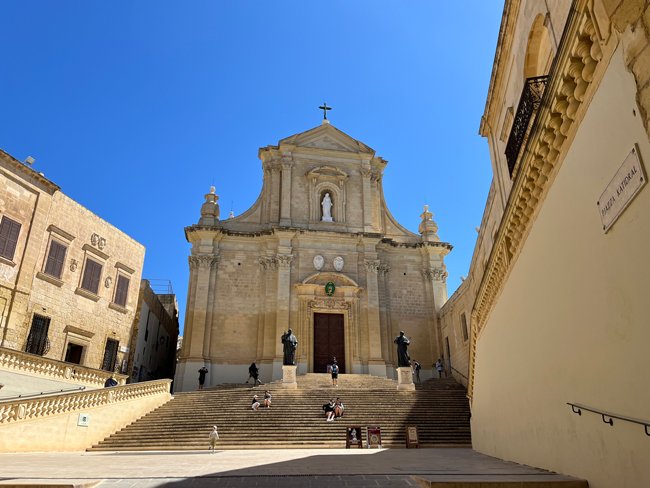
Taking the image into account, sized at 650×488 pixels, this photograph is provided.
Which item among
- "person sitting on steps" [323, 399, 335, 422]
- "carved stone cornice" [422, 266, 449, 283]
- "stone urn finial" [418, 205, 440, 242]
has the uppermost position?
"stone urn finial" [418, 205, 440, 242]

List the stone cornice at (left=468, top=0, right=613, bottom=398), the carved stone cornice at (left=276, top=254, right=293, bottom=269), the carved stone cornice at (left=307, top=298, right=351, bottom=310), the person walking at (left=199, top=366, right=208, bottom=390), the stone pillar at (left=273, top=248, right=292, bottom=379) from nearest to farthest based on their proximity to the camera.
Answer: the stone cornice at (left=468, top=0, right=613, bottom=398) → the person walking at (left=199, top=366, right=208, bottom=390) → the stone pillar at (left=273, top=248, right=292, bottom=379) → the carved stone cornice at (left=307, top=298, right=351, bottom=310) → the carved stone cornice at (left=276, top=254, right=293, bottom=269)

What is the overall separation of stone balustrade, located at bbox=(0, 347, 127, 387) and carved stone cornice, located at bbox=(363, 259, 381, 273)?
14240 millimetres

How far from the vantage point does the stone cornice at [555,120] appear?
4.46m

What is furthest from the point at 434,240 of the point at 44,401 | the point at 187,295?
the point at 44,401

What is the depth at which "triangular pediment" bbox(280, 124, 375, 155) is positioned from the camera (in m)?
30.5

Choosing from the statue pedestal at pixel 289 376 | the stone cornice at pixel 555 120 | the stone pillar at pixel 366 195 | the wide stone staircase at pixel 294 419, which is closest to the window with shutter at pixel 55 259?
the wide stone staircase at pixel 294 419

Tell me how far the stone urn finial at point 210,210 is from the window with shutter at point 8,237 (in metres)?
10.2

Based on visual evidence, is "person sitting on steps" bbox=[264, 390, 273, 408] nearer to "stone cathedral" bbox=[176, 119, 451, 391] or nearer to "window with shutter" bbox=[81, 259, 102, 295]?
"stone cathedral" bbox=[176, 119, 451, 391]

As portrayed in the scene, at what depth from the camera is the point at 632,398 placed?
13.7 feet

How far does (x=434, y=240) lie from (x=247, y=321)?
1200cm

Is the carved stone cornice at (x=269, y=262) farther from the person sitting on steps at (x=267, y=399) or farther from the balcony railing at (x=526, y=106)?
the balcony railing at (x=526, y=106)

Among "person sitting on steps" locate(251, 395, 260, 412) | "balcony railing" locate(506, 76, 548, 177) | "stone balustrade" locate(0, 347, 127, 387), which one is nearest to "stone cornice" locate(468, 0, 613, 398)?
"balcony railing" locate(506, 76, 548, 177)

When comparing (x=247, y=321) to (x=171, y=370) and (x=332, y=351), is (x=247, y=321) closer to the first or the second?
(x=332, y=351)

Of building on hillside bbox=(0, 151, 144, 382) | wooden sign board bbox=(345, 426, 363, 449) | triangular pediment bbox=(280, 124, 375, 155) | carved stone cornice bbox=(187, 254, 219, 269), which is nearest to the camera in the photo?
wooden sign board bbox=(345, 426, 363, 449)
